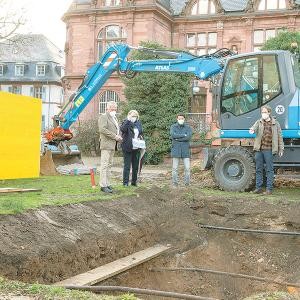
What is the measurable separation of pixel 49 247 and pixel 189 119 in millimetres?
22161

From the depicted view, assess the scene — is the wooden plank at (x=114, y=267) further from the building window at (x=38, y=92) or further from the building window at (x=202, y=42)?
the building window at (x=38, y=92)

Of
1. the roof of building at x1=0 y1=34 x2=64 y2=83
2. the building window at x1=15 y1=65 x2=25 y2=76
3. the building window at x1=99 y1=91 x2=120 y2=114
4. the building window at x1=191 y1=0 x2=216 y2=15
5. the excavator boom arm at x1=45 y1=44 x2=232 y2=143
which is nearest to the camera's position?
the excavator boom arm at x1=45 y1=44 x2=232 y2=143

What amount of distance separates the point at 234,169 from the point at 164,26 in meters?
25.1

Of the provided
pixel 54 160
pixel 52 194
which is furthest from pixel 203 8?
pixel 52 194

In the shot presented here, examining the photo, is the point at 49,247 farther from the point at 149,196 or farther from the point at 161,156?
the point at 161,156

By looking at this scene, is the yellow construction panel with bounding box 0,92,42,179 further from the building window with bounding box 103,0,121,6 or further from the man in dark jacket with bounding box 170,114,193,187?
the building window with bounding box 103,0,121,6

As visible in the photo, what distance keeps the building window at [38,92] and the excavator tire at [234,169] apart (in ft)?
200

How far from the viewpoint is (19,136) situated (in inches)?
620

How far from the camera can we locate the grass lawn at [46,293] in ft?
17.8

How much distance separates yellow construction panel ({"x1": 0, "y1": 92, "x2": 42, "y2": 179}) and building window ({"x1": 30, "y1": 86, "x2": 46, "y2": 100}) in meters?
57.4

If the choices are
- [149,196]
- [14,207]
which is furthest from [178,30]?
[14,207]

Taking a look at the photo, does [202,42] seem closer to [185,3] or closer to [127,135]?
[185,3]

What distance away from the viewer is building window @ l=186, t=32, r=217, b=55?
37875 mm

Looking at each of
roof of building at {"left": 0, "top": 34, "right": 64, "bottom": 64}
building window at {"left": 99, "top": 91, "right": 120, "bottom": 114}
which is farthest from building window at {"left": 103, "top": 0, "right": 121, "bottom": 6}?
roof of building at {"left": 0, "top": 34, "right": 64, "bottom": 64}
